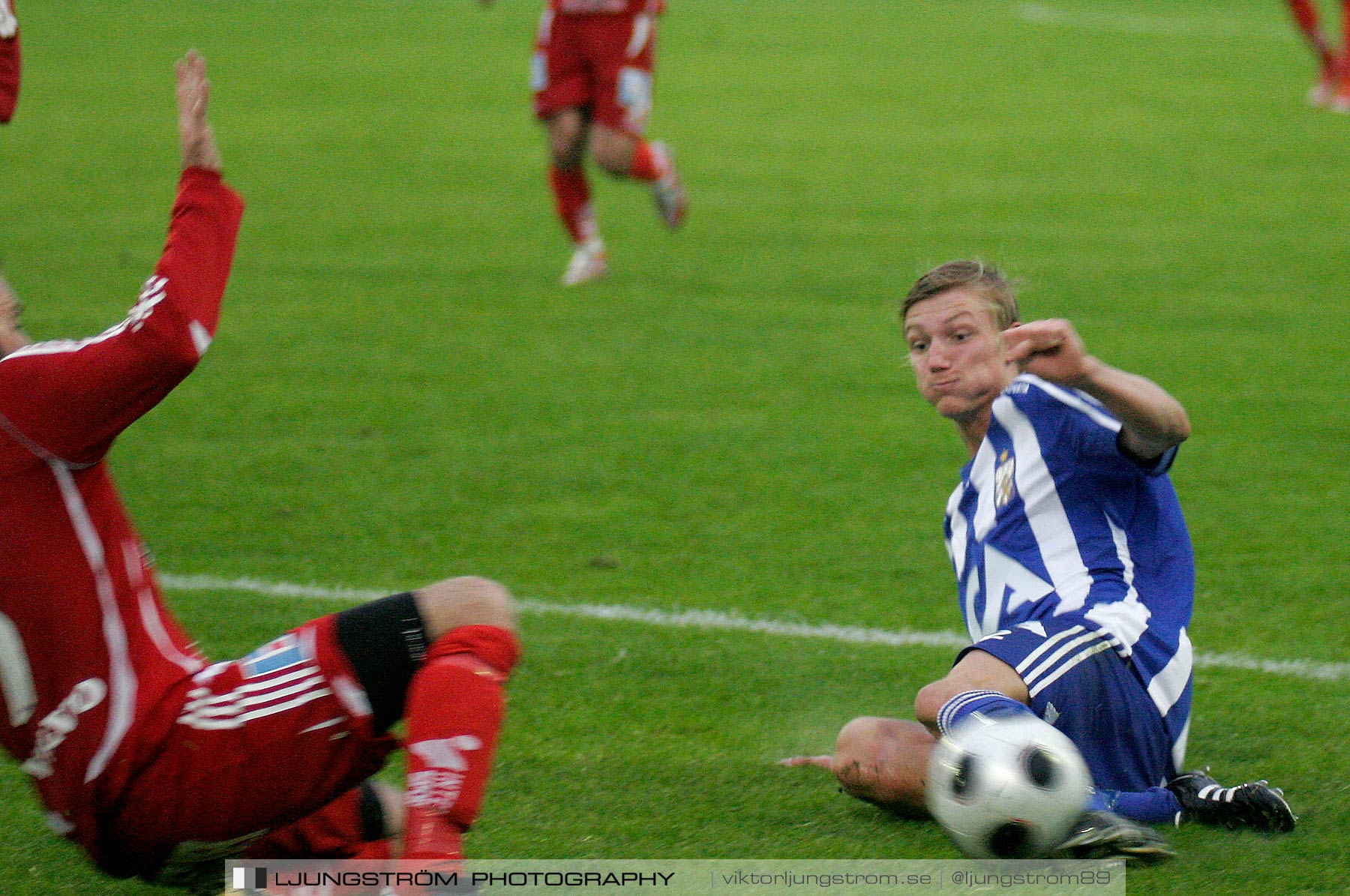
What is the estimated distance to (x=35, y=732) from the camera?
237 cm

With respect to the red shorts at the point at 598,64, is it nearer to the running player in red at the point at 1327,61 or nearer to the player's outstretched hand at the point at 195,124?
the player's outstretched hand at the point at 195,124

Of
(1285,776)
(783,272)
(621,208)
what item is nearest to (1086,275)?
(783,272)

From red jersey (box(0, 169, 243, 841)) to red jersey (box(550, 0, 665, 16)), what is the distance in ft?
19.7

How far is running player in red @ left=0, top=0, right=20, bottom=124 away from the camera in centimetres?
441

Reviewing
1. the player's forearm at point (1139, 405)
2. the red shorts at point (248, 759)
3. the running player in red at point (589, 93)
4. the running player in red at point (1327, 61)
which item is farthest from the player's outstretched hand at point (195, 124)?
the running player in red at point (1327, 61)

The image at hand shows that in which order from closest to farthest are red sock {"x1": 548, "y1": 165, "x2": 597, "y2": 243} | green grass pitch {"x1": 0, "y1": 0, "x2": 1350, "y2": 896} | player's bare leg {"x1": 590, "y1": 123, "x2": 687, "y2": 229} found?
green grass pitch {"x1": 0, "y1": 0, "x2": 1350, "y2": 896} < red sock {"x1": 548, "y1": 165, "x2": 597, "y2": 243} < player's bare leg {"x1": 590, "y1": 123, "x2": 687, "y2": 229}

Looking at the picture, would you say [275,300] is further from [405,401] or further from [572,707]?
[572,707]

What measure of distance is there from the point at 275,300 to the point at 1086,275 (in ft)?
12.7

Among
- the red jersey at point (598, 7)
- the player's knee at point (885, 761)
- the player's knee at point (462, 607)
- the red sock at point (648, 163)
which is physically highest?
the red jersey at point (598, 7)

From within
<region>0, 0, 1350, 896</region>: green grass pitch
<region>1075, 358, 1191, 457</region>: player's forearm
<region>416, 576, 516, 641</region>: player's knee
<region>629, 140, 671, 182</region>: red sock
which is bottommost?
<region>0, 0, 1350, 896</region>: green grass pitch

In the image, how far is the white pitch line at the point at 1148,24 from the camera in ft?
61.0

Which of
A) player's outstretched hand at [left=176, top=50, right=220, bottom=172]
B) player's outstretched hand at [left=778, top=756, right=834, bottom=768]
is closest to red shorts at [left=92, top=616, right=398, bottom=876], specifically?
player's outstretched hand at [left=176, top=50, right=220, bottom=172]

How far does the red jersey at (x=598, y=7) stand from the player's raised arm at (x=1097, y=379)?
19.1 ft

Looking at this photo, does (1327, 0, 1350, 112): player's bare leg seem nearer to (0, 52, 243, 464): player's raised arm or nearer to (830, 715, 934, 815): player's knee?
(830, 715, 934, 815): player's knee
